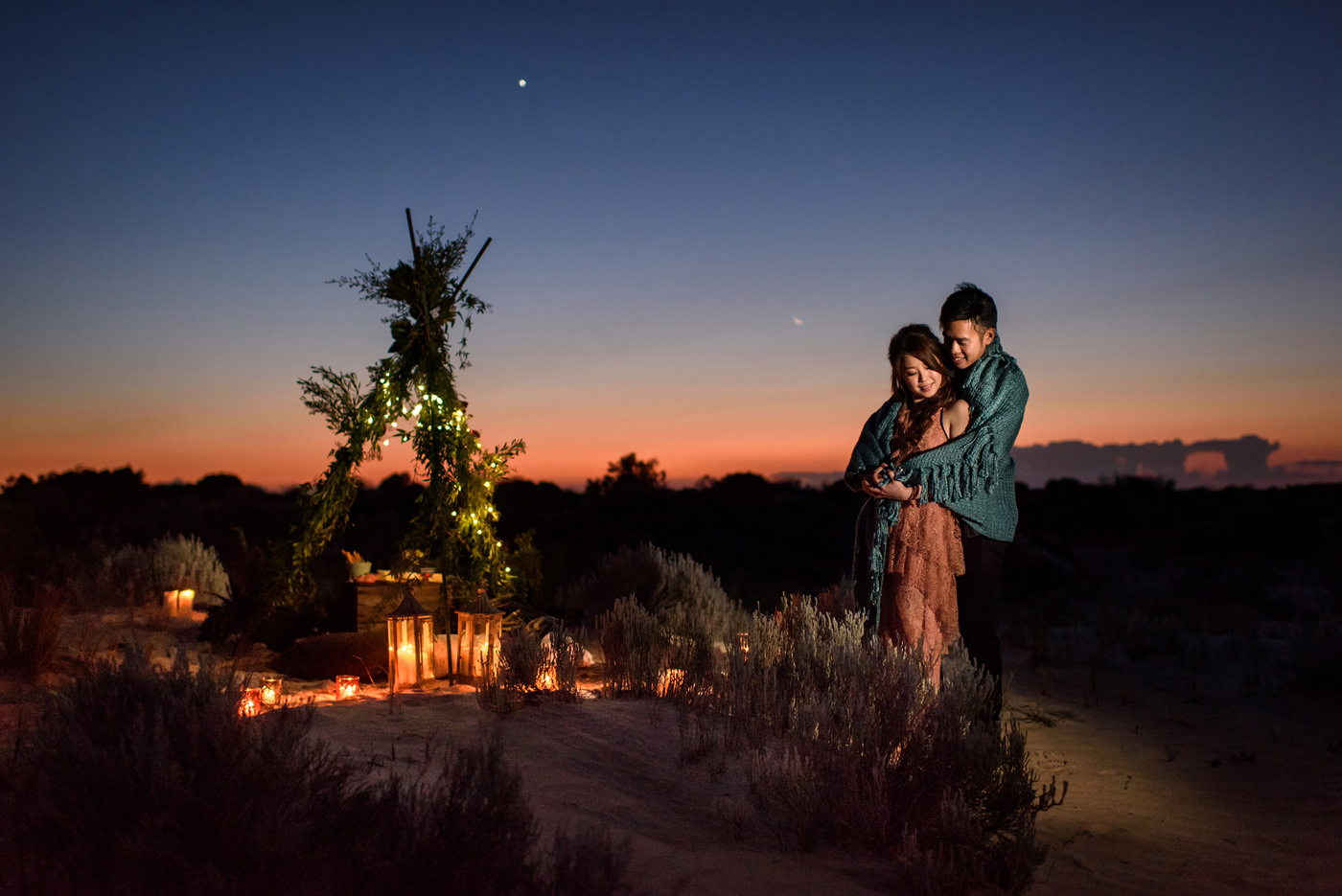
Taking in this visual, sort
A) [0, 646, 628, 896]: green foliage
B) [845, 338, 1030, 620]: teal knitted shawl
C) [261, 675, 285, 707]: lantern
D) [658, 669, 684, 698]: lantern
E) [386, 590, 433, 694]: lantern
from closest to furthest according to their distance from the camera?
[0, 646, 628, 896]: green foliage → [845, 338, 1030, 620]: teal knitted shawl → [261, 675, 285, 707]: lantern → [658, 669, 684, 698]: lantern → [386, 590, 433, 694]: lantern

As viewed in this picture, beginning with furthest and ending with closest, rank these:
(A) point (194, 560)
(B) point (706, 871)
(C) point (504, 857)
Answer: (A) point (194, 560) < (B) point (706, 871) < (C) point (504, 857)

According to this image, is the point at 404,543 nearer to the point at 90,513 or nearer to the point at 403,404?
the point at 403,404

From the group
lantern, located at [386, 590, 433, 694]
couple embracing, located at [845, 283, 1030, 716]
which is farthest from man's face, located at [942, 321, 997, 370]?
lantern, located at [386, 590, 433, 694]

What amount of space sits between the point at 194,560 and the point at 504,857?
887 centimetres

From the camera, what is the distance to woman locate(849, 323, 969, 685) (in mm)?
4156

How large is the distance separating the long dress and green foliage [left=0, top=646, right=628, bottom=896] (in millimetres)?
1910

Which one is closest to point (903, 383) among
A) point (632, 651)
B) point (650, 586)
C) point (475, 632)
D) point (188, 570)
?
point (632, 651)

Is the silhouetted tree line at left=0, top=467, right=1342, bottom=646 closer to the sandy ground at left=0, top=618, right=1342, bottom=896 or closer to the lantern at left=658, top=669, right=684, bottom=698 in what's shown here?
the lantern at left=658, top=669, right=684, bottom=698

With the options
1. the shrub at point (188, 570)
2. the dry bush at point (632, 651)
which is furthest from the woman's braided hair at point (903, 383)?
the shrub at point (188, 570)

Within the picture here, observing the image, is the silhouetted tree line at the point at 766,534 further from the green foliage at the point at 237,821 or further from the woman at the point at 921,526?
the green foliage at the point at 237,821

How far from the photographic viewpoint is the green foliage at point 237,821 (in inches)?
97.3

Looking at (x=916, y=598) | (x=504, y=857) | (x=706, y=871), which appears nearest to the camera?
(x=504, y=857)

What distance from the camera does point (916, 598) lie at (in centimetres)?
416

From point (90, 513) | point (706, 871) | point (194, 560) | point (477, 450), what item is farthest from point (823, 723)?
point (90, 513)
